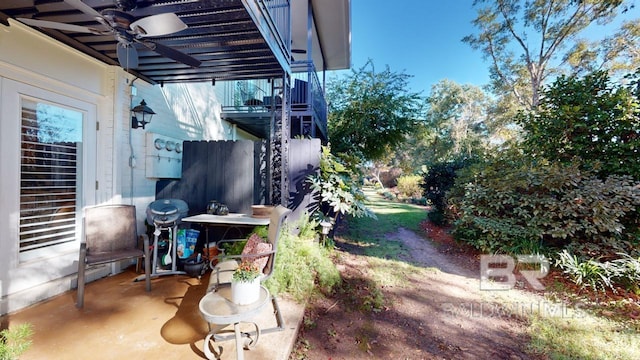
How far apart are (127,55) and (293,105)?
12.3 feet

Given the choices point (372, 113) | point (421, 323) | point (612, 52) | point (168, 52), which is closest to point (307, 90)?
point (372, 113)

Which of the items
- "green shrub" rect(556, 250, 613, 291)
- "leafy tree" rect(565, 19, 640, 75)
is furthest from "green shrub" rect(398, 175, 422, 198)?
"green shrub" rect(556, 250, 613, 291)

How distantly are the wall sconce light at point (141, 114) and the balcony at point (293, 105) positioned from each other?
7.51 ft

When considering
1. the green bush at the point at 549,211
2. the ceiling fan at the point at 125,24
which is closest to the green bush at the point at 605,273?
the green bush at the point at 549,211

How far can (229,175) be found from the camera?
4438mm

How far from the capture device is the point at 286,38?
4.16 metres

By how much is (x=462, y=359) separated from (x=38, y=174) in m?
4.96

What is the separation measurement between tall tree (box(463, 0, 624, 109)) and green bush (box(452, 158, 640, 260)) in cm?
836

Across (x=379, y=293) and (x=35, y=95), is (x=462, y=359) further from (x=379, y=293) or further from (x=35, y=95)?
(x=35, y=95)

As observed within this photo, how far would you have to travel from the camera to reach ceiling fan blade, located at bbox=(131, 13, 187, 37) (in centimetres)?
204

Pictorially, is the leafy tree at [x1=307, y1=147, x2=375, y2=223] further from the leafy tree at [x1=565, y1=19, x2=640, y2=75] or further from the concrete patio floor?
the leafy tree at [x1=565, y1=19, x2=640, y2=75]

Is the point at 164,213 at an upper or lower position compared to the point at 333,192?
lower

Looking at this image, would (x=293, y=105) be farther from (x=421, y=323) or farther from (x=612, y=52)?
(x=612, y=52)

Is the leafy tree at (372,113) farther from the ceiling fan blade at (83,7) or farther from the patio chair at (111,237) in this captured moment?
the ceiling fan blade at (83,7)
